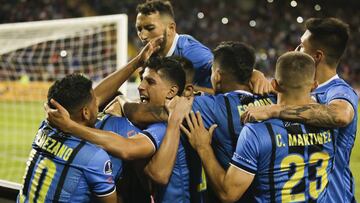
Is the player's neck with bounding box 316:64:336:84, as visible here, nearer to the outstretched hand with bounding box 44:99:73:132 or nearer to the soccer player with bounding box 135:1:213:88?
the soccer player with bounding box 135:1:213:88

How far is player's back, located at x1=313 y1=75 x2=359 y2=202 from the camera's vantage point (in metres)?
3.45

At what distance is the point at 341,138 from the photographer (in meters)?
3.47

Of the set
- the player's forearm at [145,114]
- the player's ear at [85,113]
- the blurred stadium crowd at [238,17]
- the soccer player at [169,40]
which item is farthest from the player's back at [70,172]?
the blurred stadium crowd at [238,17]

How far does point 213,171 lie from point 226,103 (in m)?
0.48

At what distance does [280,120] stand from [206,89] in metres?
1.39

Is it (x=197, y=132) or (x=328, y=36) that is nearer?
(x=197, y=132)

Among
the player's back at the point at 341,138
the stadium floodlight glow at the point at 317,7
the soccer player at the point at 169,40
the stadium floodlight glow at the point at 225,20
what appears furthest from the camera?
the stadium floodlight glow at the point at 225,20

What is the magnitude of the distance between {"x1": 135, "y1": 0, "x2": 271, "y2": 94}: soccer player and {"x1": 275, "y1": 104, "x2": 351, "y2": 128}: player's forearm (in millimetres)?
1588

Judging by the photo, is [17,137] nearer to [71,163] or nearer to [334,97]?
[71,163]

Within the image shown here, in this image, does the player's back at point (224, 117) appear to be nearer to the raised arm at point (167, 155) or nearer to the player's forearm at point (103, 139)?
the raised arm at point (167, 155)

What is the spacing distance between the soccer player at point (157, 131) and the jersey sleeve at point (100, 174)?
75 mm

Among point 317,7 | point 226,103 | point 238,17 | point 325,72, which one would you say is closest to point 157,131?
point 226,103

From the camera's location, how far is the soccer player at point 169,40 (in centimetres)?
471

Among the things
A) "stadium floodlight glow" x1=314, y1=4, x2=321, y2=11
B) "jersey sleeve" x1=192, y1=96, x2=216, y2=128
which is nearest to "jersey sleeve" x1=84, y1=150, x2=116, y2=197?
"jersey sleeve" x1=192, y1=96, x2=216, y2=128
